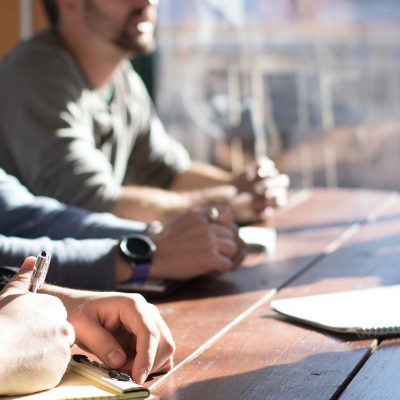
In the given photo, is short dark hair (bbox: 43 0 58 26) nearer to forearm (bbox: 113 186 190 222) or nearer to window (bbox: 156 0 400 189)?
forearm (bbox: 113 186 190 222)

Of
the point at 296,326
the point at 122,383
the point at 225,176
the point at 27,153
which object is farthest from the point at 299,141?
the point at 122,383

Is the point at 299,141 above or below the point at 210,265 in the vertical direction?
below

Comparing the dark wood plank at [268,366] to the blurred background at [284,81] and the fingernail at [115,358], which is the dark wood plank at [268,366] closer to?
the fingernail at [115,358]

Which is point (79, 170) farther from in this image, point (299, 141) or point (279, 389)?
point (299, 141)

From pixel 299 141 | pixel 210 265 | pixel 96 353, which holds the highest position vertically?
pixel 96 353

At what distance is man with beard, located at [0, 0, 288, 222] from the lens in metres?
2.30

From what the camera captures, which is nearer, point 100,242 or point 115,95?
point 100,242

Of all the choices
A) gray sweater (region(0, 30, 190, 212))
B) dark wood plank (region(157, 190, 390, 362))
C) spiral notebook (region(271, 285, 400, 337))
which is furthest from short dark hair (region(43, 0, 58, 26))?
spiral notebook (region(271, 285, 400, 337))

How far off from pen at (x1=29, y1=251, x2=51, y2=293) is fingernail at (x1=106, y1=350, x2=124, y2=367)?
11cm

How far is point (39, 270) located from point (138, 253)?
578 millimetres

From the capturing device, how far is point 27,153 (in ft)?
7.70

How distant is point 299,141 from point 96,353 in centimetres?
401

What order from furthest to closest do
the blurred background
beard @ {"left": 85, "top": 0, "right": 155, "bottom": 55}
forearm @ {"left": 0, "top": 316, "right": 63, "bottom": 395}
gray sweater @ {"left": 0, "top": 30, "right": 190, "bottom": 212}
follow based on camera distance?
the blurred background < beard @ {"left": 85, "top": 0, "right": 155, "bottom": 55} < gray sweater @ {"left": 0, "top": 30, "right": 190, "bottom": 212} < forearm @ {"left": 0, "top": 316, "right": 63, "bottom": 395}

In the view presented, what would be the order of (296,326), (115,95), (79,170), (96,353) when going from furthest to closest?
(115,95)
(79,170)
(296,326)
(96,353)
